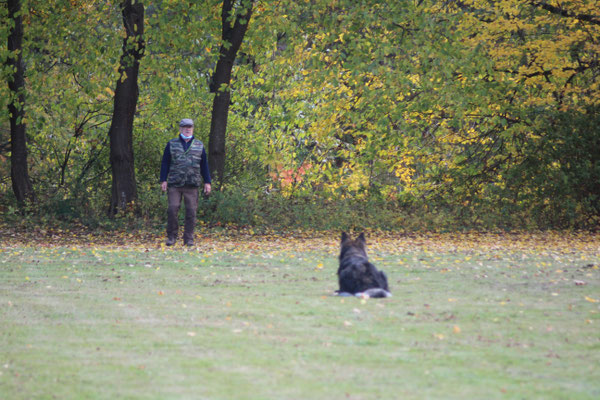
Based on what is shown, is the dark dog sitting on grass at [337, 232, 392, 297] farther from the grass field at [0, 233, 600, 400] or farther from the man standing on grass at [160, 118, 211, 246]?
the man standing on grass at [160, 118, 211, 246]

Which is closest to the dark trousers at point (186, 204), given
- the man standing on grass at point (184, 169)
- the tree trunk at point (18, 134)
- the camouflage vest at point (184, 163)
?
the man standing on grass at point (184, 169)

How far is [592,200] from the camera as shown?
21.4 m

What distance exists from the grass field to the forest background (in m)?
8.86

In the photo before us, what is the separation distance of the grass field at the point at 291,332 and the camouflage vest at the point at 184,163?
9.32 ft

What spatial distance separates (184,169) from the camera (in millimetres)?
14711

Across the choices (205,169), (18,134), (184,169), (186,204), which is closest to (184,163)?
(184,169)

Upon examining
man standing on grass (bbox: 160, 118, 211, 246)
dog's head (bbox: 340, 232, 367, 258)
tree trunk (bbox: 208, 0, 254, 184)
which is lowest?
dog's head (bbox: 340, 232, 367, 258)

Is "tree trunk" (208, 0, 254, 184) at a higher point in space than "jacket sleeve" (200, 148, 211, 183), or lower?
higher

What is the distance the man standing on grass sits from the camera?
1462cm

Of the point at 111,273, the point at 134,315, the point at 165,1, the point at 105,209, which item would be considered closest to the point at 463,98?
the point at 165,1

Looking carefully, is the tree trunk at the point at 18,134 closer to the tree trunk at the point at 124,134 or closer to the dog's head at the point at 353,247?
the tree trunk at the point at 124,134

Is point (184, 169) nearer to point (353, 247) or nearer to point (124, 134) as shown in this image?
point (124, 134)

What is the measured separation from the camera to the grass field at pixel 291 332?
468cm

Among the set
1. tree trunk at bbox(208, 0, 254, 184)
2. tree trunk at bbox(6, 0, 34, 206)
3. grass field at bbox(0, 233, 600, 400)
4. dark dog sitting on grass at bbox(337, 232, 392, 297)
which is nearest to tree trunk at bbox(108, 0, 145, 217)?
tree trunk at bbox(208, 0, 254, 184)
